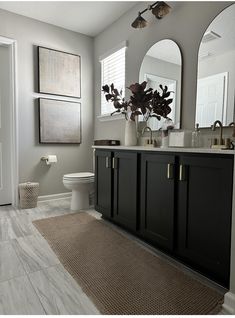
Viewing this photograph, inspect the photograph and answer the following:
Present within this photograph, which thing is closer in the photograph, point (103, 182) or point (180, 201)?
point (180, 201)

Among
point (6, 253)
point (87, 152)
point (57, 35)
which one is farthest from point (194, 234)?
point (57, 35)

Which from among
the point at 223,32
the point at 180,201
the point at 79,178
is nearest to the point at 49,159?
the point at 79,178

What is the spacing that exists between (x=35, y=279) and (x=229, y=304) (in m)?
1.17

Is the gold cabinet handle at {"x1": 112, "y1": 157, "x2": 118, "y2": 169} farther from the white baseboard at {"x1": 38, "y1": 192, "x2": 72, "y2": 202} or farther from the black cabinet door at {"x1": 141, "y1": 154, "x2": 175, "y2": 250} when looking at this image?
the white baseboard at {"x1": 38, "y1": 192, "x2": 72, "y2": 202}

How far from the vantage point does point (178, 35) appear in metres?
2.09

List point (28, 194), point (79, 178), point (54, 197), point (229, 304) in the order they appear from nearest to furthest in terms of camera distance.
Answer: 1. point (229, 304)
2. point (79, 178)
3. point (28, 194)
4. point (54, 197)

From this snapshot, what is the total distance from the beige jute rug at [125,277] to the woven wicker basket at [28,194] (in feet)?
2.79

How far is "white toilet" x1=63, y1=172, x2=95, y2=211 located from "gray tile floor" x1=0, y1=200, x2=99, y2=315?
2.33 ft

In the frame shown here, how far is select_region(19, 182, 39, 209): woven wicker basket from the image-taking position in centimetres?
285

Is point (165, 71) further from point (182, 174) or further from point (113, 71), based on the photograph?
point (182, 174)

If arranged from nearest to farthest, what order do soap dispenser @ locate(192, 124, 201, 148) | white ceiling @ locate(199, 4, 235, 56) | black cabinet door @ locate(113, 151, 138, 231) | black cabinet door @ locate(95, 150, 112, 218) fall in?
white ceiling @ locate(199, 4, 235, 56) → soap dispenser @ locate(192, 124, 201, 148) → black cabinet door @ locate(113, 151, 138, 231) → black cabinet door @ locate(95, 150, 112, 218)

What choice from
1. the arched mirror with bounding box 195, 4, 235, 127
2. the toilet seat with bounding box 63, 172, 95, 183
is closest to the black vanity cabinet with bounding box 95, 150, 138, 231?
the toilet seat with bounding box 63, 172, 95, 183

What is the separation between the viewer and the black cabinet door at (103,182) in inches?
90.9

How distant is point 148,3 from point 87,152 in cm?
221
